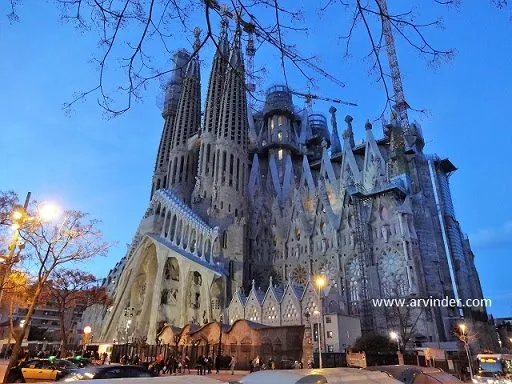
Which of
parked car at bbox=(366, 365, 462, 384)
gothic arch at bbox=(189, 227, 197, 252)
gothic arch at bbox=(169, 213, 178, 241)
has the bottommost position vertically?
parked car at bbox=(366, 365, 462, 384)

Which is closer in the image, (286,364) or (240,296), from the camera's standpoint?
(286,364)

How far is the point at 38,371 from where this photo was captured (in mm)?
13039

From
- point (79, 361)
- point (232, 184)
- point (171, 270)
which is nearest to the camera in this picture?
point (79, 361)

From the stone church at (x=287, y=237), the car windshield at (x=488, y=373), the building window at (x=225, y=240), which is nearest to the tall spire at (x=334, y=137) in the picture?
the stone church at (x=287, y=237)

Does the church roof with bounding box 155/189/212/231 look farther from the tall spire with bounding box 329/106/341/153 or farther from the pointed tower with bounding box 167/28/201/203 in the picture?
the tall spire with bounding box 329/106/341/153

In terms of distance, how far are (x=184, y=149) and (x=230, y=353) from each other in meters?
38.2

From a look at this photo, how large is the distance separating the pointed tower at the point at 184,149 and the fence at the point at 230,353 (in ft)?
95.6

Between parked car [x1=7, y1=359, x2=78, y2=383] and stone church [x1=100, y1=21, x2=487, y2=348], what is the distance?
2211cm

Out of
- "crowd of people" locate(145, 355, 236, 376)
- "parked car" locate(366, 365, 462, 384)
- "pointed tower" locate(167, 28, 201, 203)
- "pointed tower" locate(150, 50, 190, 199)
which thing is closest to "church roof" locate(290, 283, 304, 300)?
"crowd of people" locate(145, 355, 236, 376)

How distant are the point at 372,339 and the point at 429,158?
25011 millimetres

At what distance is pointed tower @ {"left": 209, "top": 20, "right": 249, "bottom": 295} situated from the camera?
42594mm

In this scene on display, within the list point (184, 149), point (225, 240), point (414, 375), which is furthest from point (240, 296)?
point (414, 375)

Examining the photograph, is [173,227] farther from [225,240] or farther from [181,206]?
[225,240]

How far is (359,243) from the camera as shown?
37.3 meters
